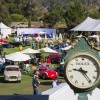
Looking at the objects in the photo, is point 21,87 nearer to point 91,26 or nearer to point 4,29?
point 91,26

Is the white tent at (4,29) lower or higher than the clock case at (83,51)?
lower

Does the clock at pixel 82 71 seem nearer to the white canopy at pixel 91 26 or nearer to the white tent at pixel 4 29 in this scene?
the white canopy at pixel 91 26

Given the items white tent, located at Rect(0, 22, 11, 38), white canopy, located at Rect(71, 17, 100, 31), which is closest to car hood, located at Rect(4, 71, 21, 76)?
white canopy, located at Rect(71, 17, 100, 31)

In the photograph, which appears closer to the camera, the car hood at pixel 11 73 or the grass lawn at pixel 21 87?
the grass lawn at pixel 21 87

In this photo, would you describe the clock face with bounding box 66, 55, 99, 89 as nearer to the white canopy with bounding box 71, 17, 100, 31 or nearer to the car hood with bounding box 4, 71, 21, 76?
the car hood with bounding box 4, 71, 21, 76

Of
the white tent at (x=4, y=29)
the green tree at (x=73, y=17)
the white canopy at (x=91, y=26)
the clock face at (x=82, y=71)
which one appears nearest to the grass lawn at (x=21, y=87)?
the clock face at (x=82, y=71)

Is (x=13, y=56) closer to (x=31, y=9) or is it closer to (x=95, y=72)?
(x=95, y=72)

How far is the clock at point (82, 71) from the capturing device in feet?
19.1

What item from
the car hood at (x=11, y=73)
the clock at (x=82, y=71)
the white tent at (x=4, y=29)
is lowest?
the white tent at (x=4, y=29)

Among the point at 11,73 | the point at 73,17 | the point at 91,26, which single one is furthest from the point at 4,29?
the point at 11,73

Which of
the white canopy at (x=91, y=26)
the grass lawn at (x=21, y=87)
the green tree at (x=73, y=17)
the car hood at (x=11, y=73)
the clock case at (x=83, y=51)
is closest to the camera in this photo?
the clock case at (x=83, y=51)

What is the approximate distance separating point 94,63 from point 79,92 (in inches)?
20.4

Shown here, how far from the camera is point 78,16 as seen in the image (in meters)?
72.1

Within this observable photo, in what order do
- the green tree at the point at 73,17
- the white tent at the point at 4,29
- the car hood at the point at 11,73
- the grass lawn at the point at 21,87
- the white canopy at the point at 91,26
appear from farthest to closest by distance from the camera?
the green tree at the point at 73,17 → the white tent at the point at 4,29 → the white canopy at the point at 91,26 → the car hood at the point at 11,73 → the grass lawn at the point at 21,87
